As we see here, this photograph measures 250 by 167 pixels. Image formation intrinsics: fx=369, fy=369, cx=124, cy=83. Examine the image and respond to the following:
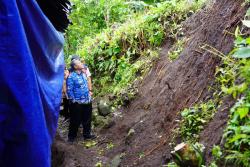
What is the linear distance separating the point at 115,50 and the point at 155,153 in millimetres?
4925

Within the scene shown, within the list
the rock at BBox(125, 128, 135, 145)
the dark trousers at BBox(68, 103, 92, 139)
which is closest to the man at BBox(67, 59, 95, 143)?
the dark trousers at BBox(68, 103, 92, 139)

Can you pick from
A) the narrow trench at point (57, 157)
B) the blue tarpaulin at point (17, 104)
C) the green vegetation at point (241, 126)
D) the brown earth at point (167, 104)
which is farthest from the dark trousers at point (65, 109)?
the blue tarpaulin at point (17, 104)

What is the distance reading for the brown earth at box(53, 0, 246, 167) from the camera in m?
5.09

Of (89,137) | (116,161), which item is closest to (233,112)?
(116,161)

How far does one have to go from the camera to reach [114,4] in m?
12.7

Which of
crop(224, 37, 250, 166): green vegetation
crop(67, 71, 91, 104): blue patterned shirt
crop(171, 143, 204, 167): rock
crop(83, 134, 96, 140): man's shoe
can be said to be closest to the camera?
crop(224, 37, 250, 166): green vegetation

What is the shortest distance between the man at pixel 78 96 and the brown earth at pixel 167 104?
457 mm

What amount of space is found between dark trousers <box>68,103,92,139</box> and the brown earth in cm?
33

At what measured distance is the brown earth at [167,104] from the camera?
509cm

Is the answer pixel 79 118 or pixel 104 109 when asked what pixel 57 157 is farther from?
pixel 104 109

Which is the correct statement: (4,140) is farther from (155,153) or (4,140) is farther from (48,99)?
(155,153)

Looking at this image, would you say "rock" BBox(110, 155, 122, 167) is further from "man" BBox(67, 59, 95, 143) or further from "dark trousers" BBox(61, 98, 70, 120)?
"dark trousers" BBox(61, 98, 70, 120)

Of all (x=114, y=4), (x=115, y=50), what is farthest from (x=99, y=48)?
(x=114, y=4)

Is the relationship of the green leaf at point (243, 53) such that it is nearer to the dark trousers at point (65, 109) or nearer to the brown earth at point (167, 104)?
the brown earth at point (167, 104)
